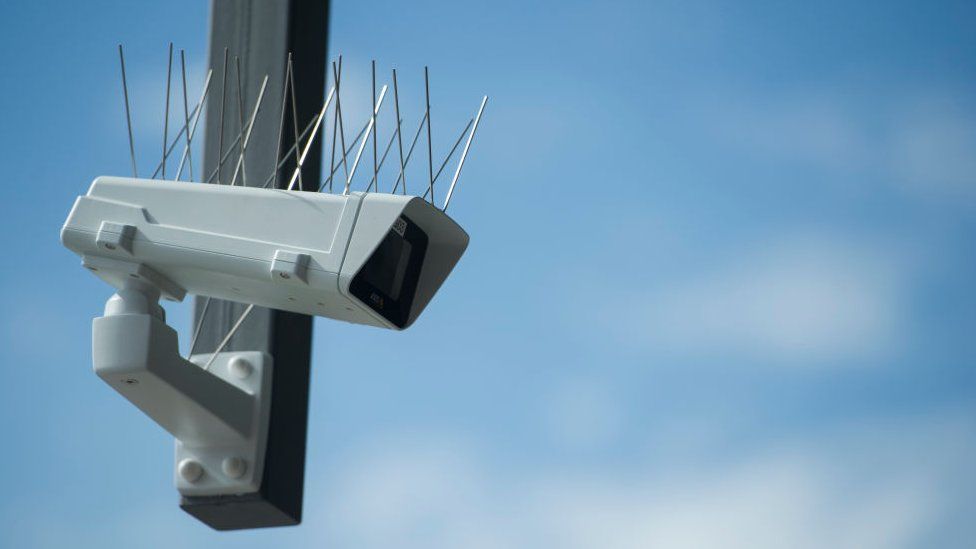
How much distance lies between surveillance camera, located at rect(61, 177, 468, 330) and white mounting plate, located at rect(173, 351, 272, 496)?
17 cm

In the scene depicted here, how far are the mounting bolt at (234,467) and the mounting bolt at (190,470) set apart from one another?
3 centimetres

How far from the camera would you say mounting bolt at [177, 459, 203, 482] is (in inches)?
70.4

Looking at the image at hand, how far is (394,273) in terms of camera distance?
62.0 inches

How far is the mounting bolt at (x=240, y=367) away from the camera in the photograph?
181 centimetres

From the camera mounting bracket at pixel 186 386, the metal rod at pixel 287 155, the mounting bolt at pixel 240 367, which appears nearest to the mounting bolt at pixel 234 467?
the camera mounting bracket at pixel 186 386

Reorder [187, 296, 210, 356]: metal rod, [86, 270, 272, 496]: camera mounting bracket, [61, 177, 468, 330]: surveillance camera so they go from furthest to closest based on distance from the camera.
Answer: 1. [187, 296, 210, 356]: metal rod
2. [86, 270, 272, 496]: camera mounting bracket
3. [61, 177, 468, 330]: surveillance camera

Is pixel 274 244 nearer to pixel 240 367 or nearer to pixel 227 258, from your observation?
pixel 227 258

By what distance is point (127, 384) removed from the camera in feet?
5.43

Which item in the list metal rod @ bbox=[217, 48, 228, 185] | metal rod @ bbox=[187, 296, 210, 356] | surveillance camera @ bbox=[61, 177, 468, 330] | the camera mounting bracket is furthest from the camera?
metal rod @ bbox=[187, 296, 210, 356]

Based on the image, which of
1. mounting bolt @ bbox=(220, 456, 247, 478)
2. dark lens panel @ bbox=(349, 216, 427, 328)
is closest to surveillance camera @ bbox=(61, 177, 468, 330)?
dark lens panel @ bbox=(349, 216, 427, 328)

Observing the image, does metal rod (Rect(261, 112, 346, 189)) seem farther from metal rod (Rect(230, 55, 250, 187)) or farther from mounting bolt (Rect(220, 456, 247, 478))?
mounting bolt (Rect(220, 456, 247, 478))

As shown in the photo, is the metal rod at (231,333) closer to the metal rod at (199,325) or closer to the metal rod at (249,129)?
the metal rod at (199,325)

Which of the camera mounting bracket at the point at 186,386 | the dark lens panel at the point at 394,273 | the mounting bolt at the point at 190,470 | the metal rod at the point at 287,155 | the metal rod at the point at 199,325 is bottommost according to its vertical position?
the mounting bolt at the point at 190,470

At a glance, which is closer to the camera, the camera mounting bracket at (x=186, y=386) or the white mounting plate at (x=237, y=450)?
the camera mounting bracket at (x=186, y=386)
